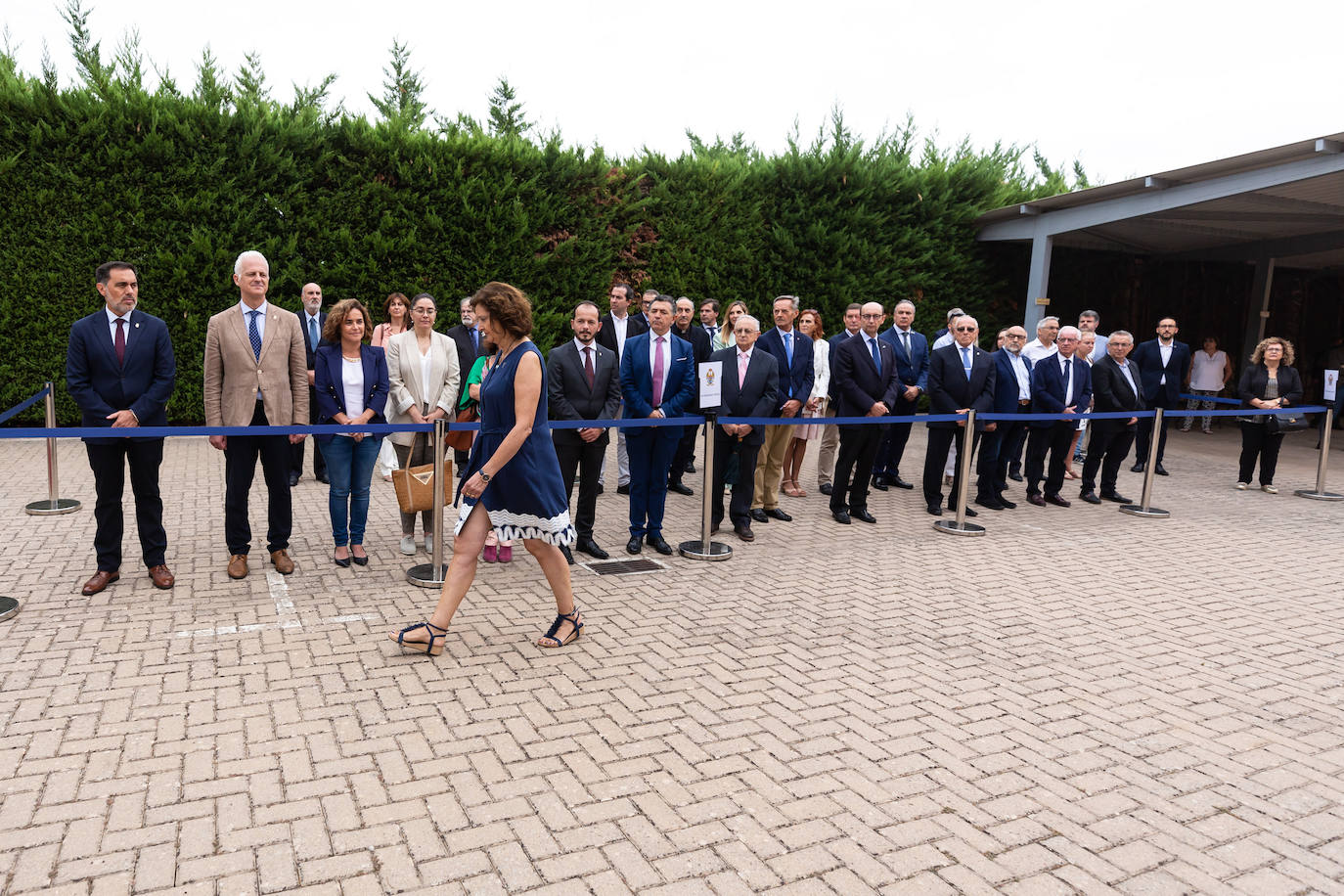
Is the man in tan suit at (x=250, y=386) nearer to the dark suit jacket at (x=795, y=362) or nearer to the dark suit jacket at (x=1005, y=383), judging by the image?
the dark suit jacket at (x=795, y=362)

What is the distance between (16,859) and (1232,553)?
8.41 meters

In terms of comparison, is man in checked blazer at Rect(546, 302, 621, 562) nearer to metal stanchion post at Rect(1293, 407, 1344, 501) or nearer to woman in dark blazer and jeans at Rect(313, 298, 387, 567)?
woman in dark blazer and jeans at Rect(313, 298, 387, 567)

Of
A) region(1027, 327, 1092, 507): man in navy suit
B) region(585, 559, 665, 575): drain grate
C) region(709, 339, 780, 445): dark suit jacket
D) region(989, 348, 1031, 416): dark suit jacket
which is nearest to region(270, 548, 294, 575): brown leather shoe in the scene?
region(585, 559, 665, 575): drain grate

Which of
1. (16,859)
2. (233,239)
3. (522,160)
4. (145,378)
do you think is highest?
(522,160)

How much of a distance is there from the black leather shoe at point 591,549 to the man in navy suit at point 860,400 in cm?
262

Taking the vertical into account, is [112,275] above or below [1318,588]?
above

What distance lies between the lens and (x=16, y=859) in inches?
109

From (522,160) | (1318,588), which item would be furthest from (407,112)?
(1318,588)

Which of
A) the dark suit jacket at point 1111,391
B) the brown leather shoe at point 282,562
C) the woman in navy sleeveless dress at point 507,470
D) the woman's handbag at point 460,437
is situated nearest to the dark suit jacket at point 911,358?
the dark suit jacket at point 1111,391

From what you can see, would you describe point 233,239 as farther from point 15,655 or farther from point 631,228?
point 15,655

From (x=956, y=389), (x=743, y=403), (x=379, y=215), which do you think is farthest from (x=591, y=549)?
(x=379, y=215)

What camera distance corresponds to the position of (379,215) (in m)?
12.0

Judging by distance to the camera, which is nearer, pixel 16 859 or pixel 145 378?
pixel 16 859

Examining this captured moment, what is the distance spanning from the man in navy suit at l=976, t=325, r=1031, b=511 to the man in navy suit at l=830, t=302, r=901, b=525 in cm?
128
